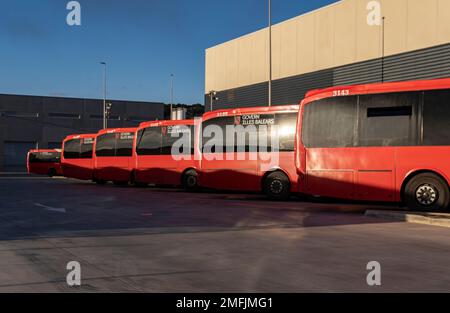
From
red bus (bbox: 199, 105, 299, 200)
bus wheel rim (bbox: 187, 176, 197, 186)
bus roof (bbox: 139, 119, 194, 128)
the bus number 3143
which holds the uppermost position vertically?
the bus number 3143

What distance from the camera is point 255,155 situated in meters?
19.2

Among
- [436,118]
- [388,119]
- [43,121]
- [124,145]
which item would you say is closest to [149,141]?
[124,145]

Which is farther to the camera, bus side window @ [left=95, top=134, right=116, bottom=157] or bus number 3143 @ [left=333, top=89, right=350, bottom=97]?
bus side window @ [left=95, top=134, right=116, bottom=157]

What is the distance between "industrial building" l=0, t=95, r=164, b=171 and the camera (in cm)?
6738

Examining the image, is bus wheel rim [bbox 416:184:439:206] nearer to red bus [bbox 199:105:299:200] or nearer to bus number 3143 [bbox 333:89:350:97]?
bus number 3143 [bbox 333:89:350:97]

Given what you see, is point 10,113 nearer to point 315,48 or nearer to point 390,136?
point 315,48

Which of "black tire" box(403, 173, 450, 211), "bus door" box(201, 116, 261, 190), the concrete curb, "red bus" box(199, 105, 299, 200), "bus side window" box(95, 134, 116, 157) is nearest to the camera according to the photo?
the concrete curb

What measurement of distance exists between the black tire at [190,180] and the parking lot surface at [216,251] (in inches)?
367

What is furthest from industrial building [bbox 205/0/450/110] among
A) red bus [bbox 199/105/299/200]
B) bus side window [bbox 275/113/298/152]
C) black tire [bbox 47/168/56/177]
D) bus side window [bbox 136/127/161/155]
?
black tire [bbox 47/168/56/177]

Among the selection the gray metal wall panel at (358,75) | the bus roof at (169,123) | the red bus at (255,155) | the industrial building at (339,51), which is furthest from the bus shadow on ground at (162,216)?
the industrial building at (339,51)

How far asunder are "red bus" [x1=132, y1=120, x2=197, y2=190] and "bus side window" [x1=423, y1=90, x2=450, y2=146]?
448 inches
